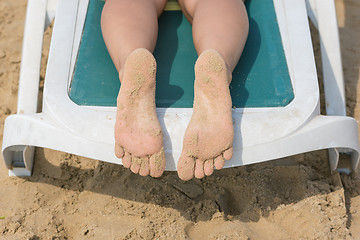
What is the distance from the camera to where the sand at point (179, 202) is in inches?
50.9

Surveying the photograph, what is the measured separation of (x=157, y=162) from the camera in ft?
3.54

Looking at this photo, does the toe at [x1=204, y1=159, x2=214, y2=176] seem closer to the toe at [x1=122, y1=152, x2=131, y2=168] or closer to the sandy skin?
the sandy skin

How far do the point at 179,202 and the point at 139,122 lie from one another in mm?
435

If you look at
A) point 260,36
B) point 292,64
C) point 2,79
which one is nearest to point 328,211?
point 292,64

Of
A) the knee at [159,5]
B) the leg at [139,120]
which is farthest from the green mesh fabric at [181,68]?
the leg at [139,120]

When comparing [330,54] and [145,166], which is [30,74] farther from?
[330,54]

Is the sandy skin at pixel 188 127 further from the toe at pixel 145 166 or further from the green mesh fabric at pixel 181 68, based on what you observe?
the green mesh fabric at pixel 181 68

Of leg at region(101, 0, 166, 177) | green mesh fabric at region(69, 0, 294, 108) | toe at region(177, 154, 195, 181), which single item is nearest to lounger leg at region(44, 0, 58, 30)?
green mesh fabric at region(69, 0, 294, 108)

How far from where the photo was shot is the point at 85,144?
1162mm

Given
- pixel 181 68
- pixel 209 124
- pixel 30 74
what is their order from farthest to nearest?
pixel 30 74
pixel 181 68
pixel 209 124

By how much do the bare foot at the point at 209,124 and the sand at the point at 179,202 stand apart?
0.28 metres

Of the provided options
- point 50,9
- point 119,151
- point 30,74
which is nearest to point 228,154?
point 119,151

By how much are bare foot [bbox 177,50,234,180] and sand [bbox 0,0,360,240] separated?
28 cm

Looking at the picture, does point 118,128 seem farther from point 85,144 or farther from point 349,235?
point 349,235
